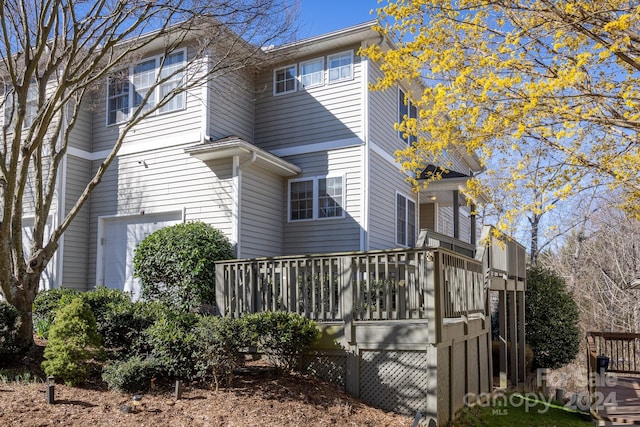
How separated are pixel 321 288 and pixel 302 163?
5508 mm

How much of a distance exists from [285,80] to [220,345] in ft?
26.8

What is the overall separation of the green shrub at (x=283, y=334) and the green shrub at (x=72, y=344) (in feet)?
6.31

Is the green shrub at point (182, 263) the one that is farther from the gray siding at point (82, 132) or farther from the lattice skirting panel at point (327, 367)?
the gray siding at point (82, 132)

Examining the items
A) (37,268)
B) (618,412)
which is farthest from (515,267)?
(37,268)

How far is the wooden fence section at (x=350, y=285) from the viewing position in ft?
22.3

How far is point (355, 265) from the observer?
714cm

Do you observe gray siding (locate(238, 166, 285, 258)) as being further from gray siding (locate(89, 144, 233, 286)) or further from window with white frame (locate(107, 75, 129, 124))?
window with white frame (locate(107, 75, 129, 124))

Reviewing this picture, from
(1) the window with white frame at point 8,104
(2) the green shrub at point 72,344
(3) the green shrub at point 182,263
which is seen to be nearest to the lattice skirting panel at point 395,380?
(2) the green shrub at point 72,344

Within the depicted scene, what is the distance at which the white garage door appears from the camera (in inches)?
474

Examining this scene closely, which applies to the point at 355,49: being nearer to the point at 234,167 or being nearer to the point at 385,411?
the point at 234,167

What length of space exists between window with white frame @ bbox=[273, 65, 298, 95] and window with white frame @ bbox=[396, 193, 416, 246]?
370 centimetres

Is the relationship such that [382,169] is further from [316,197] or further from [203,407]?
[203,407]

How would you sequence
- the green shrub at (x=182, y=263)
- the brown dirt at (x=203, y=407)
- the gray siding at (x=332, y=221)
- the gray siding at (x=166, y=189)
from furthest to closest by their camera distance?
the gray siding at (x=332, y=221), the gray siding at (x=166, y=189), the green shrub at (x=182, y=263), the brown dirt at (x=203, y=407)

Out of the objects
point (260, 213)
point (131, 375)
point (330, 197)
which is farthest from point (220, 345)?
point (330, 197)
